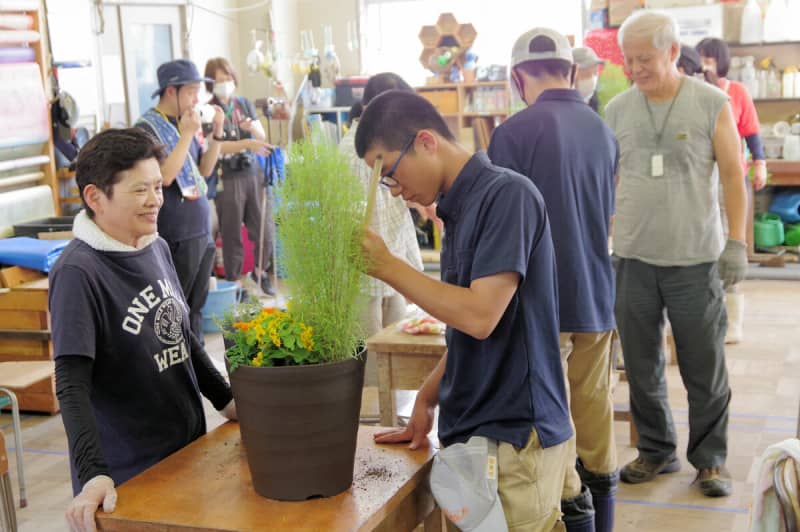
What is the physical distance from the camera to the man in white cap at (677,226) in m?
3.16

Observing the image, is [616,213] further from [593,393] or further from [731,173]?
[593,393]

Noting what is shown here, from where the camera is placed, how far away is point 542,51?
282cm

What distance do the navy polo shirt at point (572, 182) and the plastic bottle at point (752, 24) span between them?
5037mm

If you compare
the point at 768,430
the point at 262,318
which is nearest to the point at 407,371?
the point at 262,318

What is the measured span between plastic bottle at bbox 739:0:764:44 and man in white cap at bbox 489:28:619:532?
495 cm

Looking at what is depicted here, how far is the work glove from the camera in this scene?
10.7ft

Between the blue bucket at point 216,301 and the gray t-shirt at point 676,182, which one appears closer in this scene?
the gray t-shirt at point 676,182

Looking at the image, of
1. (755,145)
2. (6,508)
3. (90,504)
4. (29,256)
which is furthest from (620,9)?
(90,504)

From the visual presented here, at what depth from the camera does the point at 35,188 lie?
18.4 ft

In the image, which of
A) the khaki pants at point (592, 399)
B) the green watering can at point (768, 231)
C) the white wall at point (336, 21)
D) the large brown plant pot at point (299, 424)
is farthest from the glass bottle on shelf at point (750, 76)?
the large brown plant pot at point (299, 424)

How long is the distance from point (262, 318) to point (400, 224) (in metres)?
1.95

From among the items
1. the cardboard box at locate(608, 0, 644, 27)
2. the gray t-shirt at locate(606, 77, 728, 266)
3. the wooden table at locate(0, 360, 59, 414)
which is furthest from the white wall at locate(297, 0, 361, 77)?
the gray t-shirt at locate(606, 77, 728, 266)

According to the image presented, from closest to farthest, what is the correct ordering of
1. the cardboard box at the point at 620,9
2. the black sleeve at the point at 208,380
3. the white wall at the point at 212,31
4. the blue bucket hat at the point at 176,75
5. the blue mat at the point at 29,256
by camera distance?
1. the black sleeve at the point at 208,380
2. the blue bucket hat at the point at 176,75
3. the blue mat at the point at 29,256
4. the cardboard box at the point at 620,9
5. the white wall at the point at 212,31

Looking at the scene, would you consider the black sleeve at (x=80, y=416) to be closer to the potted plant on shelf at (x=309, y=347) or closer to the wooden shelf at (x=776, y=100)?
the potted plant on shelf at (x=309, y=347)
